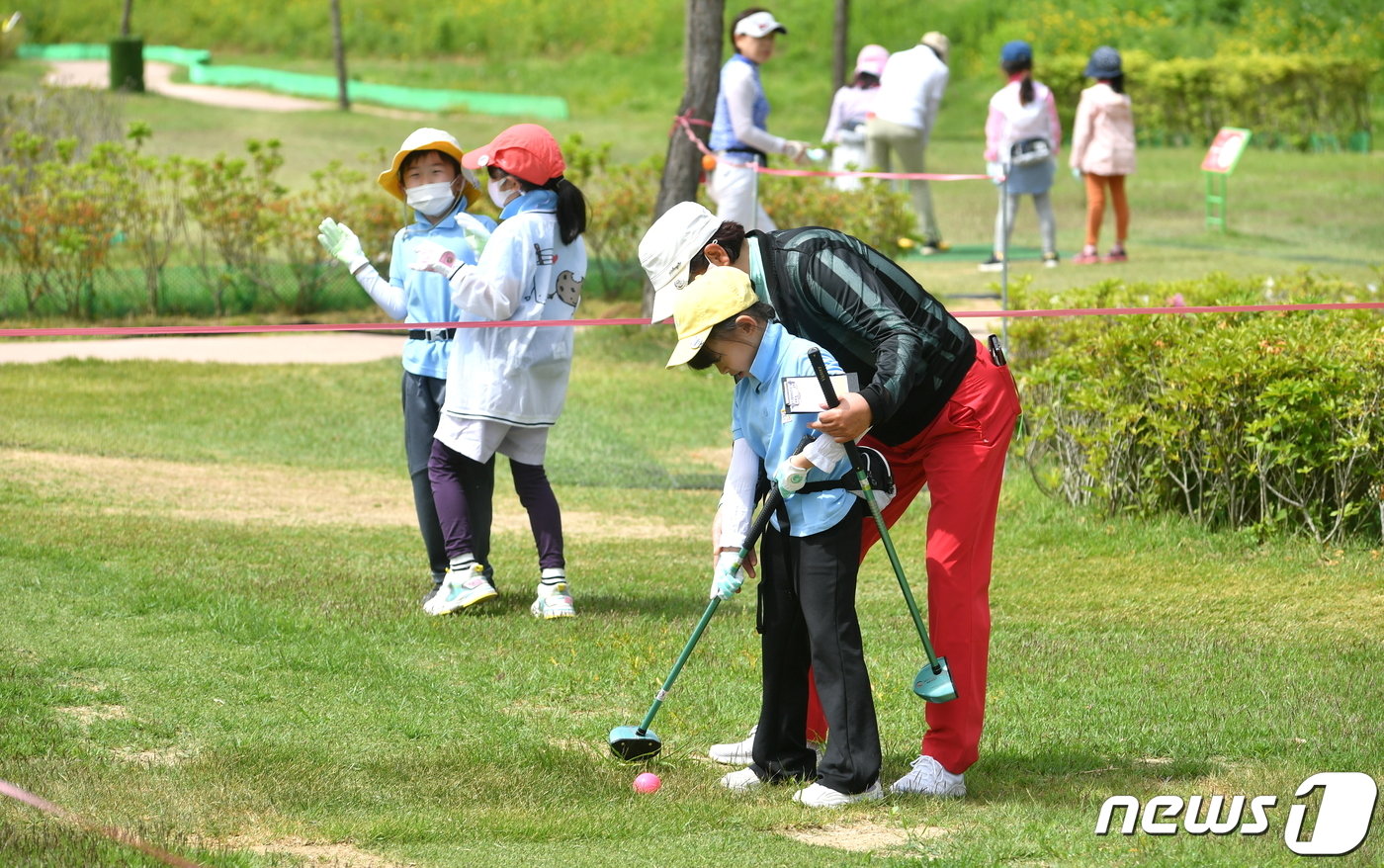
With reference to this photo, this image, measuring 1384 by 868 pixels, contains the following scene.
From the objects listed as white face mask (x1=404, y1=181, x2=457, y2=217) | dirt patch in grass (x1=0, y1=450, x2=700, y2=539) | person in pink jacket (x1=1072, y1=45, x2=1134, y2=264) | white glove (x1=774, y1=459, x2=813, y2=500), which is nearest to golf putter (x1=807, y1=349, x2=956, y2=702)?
white glove (x1=774, y1=459, x2=813, y2=500)

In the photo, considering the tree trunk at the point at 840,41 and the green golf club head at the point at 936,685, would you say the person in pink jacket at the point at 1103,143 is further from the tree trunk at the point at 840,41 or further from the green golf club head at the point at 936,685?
the green golf club head at the point at 936,685

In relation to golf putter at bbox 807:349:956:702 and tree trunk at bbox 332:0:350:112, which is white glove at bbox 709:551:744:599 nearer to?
golf putter at bbox 807:349:956:702

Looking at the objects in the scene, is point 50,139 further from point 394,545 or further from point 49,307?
point 394,545

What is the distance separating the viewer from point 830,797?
4336mm

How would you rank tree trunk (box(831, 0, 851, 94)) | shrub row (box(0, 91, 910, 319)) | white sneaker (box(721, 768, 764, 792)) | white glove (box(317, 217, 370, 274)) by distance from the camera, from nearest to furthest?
white sneaker (box(721, 768, 764, 792)) < white glove (box(317, 217, 370, 274)) < shrub row (box(0, 91, 910, 319)) < tree trunk (box(831, 0, 851, 94))

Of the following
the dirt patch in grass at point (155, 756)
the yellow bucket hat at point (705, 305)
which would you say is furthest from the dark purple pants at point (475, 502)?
the yellow bucket hat at point (705, 305)

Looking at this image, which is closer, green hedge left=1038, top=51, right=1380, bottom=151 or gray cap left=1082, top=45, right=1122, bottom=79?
gray cap left=1082, top=45, right=1122, bottom=79

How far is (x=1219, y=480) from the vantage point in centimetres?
747

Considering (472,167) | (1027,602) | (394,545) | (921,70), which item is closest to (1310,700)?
A: (1027,602)

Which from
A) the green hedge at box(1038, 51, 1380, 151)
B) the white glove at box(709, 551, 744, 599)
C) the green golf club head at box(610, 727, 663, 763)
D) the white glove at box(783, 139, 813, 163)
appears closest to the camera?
the white glove at box(709, 551, 744, 599)

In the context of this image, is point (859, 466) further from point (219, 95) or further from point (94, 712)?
point (219, 95)

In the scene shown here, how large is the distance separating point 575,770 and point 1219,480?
12.5 feet

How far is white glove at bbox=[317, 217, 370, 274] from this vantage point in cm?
628

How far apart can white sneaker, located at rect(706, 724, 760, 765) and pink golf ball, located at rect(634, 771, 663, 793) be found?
30 cm
